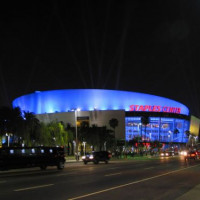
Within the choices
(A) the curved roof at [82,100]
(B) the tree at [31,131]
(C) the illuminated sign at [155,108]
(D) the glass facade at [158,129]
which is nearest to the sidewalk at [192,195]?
(B) the tree at [31,131]

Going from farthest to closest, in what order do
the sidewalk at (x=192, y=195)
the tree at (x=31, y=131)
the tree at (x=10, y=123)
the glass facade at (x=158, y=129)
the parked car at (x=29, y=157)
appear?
the glass facade at (x=158, y=129), the tree at (x=31, y=131), the tree at (x=10, y=123), the parked car at (x=29, y=157), the sidewalk at (x=192, y=195)

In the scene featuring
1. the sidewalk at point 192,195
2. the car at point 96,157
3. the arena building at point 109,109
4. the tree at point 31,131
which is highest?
the arena building at point 109,109

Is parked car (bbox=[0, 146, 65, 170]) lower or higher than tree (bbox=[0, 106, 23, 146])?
lower

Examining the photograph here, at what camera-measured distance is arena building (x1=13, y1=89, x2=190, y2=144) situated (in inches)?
5881

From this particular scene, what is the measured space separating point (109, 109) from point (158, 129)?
30.2 metres

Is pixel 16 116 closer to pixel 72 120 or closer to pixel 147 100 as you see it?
pixel 72 120

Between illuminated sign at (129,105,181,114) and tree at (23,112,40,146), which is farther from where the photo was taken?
illuminated sign at (129,105,181,114)

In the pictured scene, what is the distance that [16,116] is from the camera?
214 ft

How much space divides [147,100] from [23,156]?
14215 cm

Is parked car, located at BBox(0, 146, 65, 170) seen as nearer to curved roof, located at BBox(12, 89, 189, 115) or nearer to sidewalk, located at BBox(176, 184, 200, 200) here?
sidewalk, located at BBox(176, 184, 200, 200)

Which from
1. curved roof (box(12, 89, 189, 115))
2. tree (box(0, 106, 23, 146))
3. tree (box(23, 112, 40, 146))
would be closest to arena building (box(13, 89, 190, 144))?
curved roof (box(12, 89, 189, 115))

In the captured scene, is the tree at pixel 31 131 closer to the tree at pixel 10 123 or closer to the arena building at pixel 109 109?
the tree at pixel 10 123

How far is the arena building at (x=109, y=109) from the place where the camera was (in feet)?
490

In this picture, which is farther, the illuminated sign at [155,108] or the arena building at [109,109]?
the illuminated sign at [155,108]
